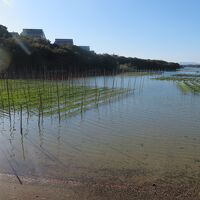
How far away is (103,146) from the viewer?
9180 millimetres

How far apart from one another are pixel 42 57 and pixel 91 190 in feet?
133

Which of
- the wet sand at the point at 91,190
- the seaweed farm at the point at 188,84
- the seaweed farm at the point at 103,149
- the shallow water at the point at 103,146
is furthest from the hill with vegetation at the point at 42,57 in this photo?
the wet sand at the point at 91,190

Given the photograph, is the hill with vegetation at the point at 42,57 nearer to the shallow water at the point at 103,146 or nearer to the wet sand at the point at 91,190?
the shallow water at the point at 103,146

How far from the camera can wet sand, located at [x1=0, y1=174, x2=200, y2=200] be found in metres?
5.72

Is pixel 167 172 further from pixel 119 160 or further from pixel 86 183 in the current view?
pixel 86 183

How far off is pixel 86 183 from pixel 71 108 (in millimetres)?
9290

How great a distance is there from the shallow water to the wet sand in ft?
1.45

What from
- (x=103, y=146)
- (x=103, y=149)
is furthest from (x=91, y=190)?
(x=103, y=146)

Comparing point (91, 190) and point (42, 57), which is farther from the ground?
point (42, 57)

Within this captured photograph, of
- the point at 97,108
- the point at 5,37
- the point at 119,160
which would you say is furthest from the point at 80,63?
the point at 119,160

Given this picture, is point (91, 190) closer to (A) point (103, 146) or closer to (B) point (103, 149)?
(B) point (103, 149)

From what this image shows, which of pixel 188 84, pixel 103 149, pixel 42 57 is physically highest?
pixel 42 57

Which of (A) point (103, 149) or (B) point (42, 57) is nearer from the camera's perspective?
(A) point (103, 149)

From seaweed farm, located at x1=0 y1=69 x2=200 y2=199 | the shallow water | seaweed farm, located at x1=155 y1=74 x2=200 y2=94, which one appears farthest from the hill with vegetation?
the shallow water
